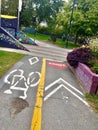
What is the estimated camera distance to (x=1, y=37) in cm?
2198

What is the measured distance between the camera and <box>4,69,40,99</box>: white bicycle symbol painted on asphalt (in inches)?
367

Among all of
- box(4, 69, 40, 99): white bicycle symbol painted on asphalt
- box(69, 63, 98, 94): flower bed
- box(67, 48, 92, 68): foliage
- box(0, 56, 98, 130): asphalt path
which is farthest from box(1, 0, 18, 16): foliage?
box(69, 63, 98, 94): flower bed

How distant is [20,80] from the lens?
10727mm

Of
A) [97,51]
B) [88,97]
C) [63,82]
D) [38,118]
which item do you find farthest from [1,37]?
[38,118]

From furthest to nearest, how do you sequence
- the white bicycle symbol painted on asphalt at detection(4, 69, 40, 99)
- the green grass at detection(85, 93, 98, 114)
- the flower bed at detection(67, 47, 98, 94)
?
the flower bed at detection(67, 47, 98, 94) < the white bicycle symbol painted on asphalt at detection(4, 69, 40, 99) < the green grass at detection(85, 93, 98, 114)

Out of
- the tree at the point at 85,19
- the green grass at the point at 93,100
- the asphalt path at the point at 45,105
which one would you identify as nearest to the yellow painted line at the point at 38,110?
the asphalt path at the point at 45,105

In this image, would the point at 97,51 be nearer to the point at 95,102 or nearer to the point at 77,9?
the point at 95,102

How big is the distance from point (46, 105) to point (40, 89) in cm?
181

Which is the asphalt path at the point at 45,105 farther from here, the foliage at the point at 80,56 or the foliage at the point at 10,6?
the foliage at the point at 10,6

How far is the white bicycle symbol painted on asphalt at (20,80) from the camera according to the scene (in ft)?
30.6

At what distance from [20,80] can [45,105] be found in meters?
3.25

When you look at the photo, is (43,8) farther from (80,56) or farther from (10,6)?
(80,56)

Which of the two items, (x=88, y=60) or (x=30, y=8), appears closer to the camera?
(x=88, y=60)

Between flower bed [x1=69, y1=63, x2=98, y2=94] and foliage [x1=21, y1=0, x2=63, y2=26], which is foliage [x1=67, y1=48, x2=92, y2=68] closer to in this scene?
flower bed [x1=69, y1=63, x2=98, y2=94]
